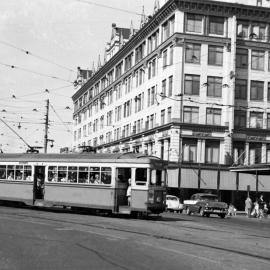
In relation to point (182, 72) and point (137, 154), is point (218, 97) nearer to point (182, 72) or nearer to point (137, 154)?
point (182, 72)

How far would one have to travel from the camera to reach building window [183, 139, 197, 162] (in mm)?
55625

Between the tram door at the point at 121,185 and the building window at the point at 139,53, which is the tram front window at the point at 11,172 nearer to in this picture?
the tram door at the point at 121,185

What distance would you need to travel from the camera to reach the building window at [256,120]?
5762 centimetres

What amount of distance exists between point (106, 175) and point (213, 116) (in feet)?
109

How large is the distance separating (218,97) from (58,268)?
48606 millimetres

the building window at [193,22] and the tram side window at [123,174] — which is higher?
the building window at [193,22]

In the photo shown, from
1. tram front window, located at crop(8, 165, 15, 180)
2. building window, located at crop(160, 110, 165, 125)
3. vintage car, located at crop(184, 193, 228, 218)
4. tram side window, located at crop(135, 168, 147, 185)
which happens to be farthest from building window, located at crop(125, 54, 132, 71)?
tram side window, located at crop(135, 168, 147, 185)

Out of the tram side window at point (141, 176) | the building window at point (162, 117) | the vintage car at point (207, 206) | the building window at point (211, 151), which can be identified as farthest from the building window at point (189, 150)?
the tram side window at point (141, 176)

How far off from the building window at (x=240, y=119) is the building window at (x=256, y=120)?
71cm

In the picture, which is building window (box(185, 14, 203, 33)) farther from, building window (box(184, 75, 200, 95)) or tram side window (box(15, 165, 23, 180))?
tram side window (box(15, 165, 23, 180))

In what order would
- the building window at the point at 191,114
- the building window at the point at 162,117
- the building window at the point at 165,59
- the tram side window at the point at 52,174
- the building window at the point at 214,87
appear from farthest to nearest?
the building window at the point at 165,59
the building window at the point at 162,117
the building window at the point at 214,87
the building window at the point at 191,114
the tram side window at the point at 52,174

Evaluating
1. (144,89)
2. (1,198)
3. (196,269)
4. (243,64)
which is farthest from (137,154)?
(144,89)

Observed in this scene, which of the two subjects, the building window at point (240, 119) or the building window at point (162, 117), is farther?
the building window at point (162, 117)

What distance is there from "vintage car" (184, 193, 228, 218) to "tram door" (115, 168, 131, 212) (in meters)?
12.3
